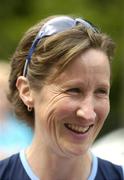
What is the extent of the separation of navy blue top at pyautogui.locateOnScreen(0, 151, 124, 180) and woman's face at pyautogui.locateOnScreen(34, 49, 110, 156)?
0.69 ft

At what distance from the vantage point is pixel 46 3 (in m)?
11.7

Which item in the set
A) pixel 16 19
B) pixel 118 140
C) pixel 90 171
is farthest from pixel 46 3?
pixel 90 171

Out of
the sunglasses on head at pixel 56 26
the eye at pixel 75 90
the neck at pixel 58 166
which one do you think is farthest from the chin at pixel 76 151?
the sunglasses on head at pixel 56 26

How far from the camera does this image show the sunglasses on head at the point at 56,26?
126 inches

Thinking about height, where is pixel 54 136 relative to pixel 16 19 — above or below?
above

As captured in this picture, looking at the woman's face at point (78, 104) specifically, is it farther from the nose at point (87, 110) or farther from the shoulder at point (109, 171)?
the shoulder at point (109, 171)

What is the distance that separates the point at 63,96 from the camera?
3.12 meters

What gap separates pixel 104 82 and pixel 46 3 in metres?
8.72

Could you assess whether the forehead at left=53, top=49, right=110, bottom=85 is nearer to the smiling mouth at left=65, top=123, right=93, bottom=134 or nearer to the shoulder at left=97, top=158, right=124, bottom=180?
the smiling mouth at left=65, top=123, right=93, bottom=134

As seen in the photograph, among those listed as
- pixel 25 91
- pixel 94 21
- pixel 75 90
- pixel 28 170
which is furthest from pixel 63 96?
pixel 94 21

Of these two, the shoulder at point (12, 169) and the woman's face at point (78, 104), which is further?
the shoulder at point (12, 169)

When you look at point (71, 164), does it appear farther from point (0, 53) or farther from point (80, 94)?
point (0, 53)

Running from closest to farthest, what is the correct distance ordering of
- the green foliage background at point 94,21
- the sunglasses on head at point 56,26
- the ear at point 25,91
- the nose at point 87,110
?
the nose at point 87,110 → the sunglasses on head at point 56,26 → the ear at point 25,91 → the green foliage background at point 94,21

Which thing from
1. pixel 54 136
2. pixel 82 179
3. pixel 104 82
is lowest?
pixel 82 179
